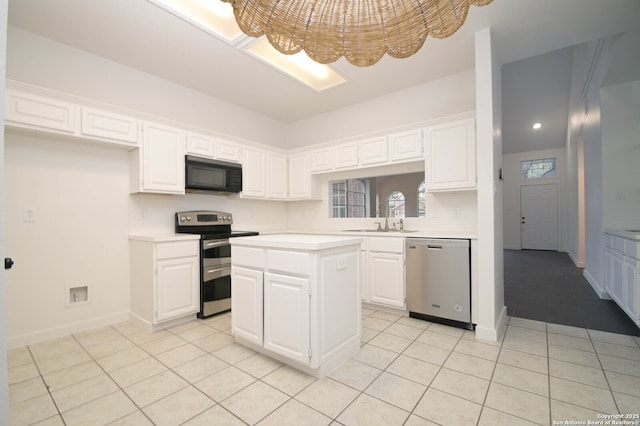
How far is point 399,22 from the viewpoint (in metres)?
1.48

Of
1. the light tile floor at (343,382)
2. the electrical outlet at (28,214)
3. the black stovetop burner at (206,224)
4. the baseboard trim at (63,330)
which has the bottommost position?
the light tile floor at (343,382)

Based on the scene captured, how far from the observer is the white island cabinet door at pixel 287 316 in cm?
201

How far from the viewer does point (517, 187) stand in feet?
28.7

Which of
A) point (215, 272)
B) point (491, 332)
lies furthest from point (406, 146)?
point (215, 272)

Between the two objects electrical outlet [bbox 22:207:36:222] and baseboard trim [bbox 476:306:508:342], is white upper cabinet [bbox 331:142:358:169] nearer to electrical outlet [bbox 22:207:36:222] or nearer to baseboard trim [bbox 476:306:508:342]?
baseboard trim [bbox 476:306:508:342]

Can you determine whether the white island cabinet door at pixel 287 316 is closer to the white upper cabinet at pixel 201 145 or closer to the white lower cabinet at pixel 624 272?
the white upper cabinet at pixel 201 145

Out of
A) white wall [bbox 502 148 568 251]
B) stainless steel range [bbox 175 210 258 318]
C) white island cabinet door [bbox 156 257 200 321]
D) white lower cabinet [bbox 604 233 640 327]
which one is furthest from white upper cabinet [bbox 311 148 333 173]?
white wall [bbox 502 148 568 251]

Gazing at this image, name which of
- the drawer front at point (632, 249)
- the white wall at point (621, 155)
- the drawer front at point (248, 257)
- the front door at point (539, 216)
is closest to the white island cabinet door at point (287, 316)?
the drawer front at point (248, 257)

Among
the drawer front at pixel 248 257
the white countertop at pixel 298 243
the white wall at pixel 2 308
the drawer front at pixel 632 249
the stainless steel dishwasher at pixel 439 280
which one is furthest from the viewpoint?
the stainless steel dishwasher at pixel 439 280

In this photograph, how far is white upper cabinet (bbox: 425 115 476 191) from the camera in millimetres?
3035

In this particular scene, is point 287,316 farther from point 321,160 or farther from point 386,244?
point 321,160

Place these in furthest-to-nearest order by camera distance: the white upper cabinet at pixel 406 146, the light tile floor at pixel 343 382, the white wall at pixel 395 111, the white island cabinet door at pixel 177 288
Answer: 1. the white wall at pixel 395 111
2. the white upper cabinet at pixel 406 146
3. the white island cabinet door at pixel 177 288
4. the light tile floor at pixel 343 382

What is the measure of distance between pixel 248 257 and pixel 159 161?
1735mm

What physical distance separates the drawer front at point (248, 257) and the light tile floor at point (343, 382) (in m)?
0.75
